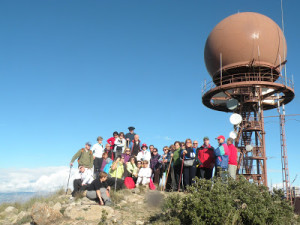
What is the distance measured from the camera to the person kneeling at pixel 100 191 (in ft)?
29.2

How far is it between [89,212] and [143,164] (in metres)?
3.53

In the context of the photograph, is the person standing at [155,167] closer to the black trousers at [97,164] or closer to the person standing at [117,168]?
the person standing at [117,168]

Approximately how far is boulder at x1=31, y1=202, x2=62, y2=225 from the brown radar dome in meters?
17.1

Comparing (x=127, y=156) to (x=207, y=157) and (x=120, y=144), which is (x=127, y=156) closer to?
(x=120, y=144)

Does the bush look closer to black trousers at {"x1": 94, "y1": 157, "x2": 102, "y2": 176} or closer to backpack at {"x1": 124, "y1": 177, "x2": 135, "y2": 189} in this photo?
backpack at {"x1": 124, "y1": 177, "x2": 135, "y2": 189}

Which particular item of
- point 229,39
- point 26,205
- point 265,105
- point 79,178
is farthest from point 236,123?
point 26,205

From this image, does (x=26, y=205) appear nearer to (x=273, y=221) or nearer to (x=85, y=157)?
(x=85, y=157)

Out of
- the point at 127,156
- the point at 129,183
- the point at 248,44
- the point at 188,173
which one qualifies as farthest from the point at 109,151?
the point at 248,44

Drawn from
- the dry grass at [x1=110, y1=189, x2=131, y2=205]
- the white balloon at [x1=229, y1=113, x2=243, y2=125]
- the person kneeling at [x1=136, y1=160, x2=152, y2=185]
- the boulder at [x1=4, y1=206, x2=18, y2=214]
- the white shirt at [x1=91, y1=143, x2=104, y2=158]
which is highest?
the white balloon at [x1=229, y1=113, x2=243, y2=125]

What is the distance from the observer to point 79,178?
419 inches

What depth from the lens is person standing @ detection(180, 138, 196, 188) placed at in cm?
1009

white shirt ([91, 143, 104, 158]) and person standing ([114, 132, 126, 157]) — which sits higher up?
person standing ([114, 132, 126, 157])

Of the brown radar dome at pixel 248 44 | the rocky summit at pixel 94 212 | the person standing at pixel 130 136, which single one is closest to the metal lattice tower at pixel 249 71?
the brown radar dome at pixel 248 44

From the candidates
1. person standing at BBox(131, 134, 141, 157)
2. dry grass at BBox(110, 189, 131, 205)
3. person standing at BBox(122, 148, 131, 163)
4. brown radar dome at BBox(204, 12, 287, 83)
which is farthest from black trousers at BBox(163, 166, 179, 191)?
brown radar dome at BBox(204, 12, 287, 83)
